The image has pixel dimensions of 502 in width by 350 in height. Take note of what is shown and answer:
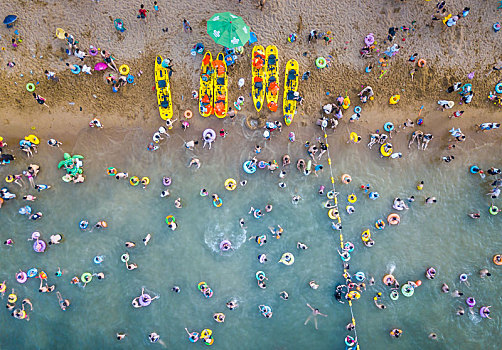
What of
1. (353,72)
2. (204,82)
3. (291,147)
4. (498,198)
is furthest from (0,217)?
(498,198)

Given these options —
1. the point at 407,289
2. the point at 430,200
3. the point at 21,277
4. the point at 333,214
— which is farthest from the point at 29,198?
the point at 430,200

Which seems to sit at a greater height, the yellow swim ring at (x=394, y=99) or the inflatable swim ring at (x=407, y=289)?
the yellow swim ring at (x=394, y=99)

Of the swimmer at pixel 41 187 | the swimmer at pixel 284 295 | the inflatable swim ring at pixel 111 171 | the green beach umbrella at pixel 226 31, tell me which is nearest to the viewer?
the green beach umbrella at pixel 226 31

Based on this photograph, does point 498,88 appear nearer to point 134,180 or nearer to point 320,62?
point 320,62

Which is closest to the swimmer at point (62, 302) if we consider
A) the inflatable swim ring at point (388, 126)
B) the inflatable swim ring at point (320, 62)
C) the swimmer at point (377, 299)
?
the swimmer at point (377, 299)

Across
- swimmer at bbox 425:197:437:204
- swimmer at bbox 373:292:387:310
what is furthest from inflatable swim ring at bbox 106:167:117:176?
swimmer at bbox 425:197:437:204

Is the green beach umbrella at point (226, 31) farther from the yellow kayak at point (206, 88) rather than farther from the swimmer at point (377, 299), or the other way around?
the swimmer at point (377, 299)
